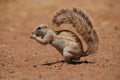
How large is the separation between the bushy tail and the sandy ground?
1.61ft

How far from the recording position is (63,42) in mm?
12656

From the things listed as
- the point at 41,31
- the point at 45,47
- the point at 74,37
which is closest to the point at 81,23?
the point at 74,37

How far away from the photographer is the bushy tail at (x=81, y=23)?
1261 centimetres

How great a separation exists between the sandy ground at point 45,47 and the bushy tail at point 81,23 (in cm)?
49

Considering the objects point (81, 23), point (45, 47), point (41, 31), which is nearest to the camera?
point (81, 23)

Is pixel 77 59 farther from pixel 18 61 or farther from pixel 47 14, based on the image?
pixel 47 14

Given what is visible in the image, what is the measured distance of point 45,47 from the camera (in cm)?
1602

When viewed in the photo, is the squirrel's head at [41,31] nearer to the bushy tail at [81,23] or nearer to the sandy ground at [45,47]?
the bushy tail at [81,23]

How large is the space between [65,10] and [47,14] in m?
12.0

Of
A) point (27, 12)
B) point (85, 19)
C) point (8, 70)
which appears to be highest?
point (27, 12)

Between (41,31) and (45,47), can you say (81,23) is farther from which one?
(45,47)

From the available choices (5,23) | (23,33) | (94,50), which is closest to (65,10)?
(94,50)

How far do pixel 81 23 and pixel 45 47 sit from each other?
3.56 meters

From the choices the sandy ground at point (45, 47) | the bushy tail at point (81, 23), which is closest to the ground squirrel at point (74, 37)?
the bushy tail at point (81, 23)
